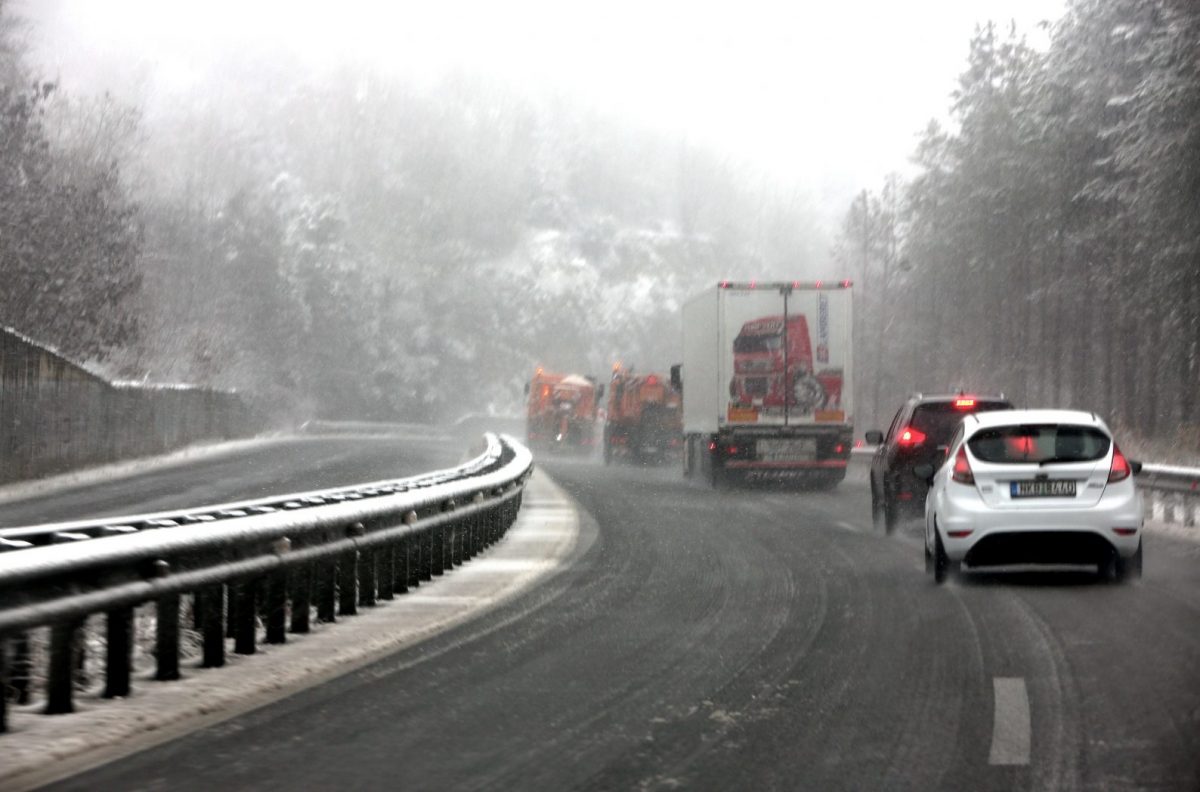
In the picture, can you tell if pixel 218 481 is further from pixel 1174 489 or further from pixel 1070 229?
pixel 1070 229

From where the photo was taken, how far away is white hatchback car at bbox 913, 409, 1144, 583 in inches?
547

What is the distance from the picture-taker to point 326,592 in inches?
441

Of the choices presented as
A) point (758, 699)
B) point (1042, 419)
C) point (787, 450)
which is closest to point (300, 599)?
point (758, 699)

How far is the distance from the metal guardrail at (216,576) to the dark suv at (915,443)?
6.52 meters

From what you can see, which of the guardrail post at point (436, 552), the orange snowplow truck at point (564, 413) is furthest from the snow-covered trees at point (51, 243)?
the guardrail post at point (436, 552)

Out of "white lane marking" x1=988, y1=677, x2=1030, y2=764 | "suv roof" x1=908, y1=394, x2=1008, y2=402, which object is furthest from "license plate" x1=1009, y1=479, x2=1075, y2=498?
"suv roof" x1=908, y1=394, x2=1008, y2=402

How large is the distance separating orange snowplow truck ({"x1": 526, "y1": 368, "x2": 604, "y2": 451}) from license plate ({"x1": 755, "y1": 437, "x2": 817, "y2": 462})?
2936cm

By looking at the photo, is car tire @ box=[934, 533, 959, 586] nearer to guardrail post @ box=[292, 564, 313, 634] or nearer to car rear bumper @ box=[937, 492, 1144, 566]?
car rear bumper @ box=[937, 492, 1144, 566]

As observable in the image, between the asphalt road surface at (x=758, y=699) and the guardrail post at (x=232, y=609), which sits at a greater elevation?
the guardrail post at (x=232, y=609)

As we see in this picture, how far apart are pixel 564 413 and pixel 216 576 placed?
52100mm

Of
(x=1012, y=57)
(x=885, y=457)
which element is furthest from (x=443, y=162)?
(x=885, y=457)

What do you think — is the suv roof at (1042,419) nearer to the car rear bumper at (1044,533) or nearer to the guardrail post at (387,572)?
the car rear bumper at (1044,533)

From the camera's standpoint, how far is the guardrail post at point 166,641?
8.52m

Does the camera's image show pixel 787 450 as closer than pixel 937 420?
No
